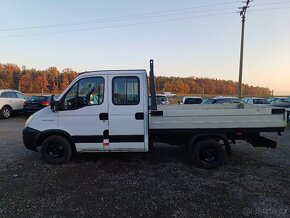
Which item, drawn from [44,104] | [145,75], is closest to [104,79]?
[145,75]

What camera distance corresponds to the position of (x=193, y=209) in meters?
3.60

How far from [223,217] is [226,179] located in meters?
1.53

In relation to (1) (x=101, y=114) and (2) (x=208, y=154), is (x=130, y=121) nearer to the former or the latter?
(1) (x=101, y=114)

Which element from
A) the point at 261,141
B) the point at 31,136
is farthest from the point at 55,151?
the point at 261,141

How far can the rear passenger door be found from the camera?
5227 mm

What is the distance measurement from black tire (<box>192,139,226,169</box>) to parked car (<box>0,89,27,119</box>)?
43.7 ft

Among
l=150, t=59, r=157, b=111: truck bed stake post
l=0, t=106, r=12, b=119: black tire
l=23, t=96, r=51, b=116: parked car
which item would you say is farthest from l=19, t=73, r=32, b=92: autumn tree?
l=150, t=59, r=157, b=111: truck bed stake post

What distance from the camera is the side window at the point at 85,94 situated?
5.30m

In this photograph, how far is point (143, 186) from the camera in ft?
14.5

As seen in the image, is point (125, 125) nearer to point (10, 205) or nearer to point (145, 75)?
point (145, 75)

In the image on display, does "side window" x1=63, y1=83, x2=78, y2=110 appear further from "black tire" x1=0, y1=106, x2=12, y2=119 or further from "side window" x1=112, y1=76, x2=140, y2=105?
"black tire" x1=0, y1=106, x2=12, y2=119

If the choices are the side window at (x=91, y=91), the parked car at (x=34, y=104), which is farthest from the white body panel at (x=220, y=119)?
the parked car at (x=34, y=104)

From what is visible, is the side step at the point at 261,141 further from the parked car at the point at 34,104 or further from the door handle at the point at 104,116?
the parked car at the point at 34,104

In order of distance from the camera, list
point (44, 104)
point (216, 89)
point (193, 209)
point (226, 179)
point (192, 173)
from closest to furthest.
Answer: point (193, 209) < point (226, 179) < point (192, 173) < point (44, 104) < point (216, 89)
